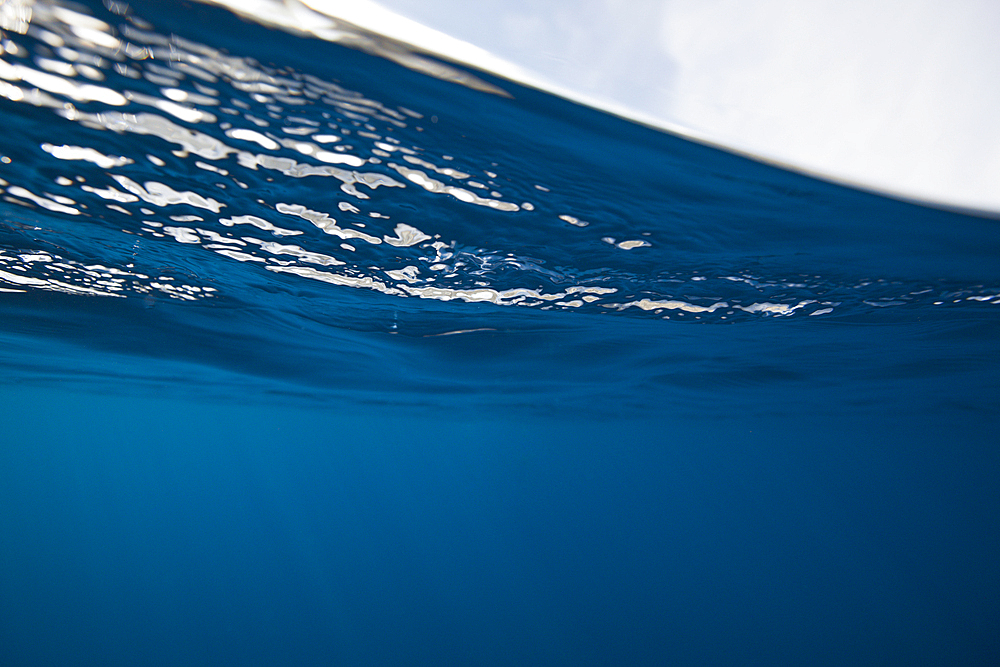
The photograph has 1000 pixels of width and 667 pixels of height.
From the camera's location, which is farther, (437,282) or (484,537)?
(484,537)

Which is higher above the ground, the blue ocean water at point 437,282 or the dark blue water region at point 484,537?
the blue ocean water at point 437,282

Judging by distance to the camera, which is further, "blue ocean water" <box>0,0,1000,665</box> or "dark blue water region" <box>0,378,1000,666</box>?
"dark blue water region" <box>0,378,1000,666</box>

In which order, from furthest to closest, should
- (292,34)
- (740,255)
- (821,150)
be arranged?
(740,255) < (821,150) < (292,34)

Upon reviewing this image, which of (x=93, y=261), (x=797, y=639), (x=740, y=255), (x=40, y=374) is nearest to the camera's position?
(x=740, y=255)

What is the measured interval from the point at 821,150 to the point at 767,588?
163 meters

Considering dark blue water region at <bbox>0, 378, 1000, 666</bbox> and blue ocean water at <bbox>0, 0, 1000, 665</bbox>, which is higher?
blue ocean water at <bbox>0, 0, 1000, 665</bbox>

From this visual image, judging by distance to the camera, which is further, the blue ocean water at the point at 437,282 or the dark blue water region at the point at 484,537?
the dark blue water region at the point at 484,537

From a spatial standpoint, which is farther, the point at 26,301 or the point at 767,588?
the point at 767,588

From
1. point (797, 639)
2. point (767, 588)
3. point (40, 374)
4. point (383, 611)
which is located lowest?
point (383, 611)

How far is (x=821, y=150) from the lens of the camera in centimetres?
401

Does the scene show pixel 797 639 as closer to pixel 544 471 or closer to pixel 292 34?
pixel 544 471

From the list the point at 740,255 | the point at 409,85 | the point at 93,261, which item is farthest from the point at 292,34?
the point at 93,261

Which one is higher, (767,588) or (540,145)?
(540,145)

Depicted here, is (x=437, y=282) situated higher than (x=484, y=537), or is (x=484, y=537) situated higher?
(x=437, y=282)
